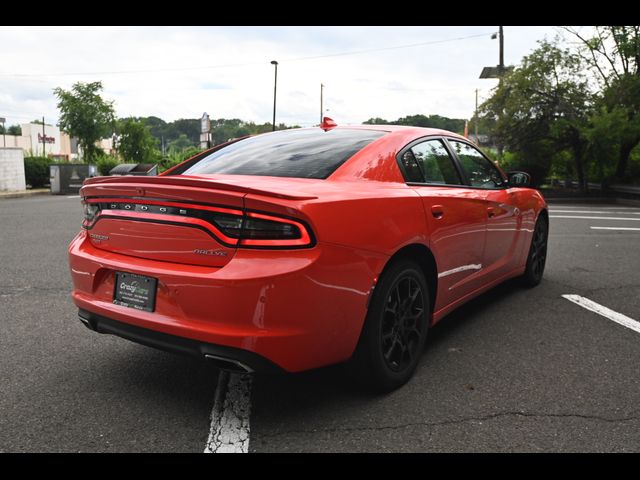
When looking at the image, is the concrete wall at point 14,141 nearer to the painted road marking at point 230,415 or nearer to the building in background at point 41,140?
the building in background at point 41,140

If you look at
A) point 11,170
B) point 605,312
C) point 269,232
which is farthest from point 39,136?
point 269,232

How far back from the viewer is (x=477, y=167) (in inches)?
169

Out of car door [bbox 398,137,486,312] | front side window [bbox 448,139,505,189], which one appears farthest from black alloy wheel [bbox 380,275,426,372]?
front side window [bbox 448,139,505,189]

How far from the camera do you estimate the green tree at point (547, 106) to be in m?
20.5

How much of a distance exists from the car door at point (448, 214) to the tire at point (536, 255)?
1.52 metres

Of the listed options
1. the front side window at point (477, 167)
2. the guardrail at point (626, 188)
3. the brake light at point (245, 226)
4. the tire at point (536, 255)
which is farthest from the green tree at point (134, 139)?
the brake light at point (245, 226)

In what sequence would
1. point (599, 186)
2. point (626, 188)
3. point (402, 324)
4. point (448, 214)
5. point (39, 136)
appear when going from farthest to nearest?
1. point (39, 136)
2. point (599, 186)
3. point (626, 188)
4. point (448, 214)
5. point (402, 324)

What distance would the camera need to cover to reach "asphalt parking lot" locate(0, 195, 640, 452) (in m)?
2.46

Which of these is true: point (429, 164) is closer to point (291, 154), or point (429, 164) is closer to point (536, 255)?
point (291, 154)

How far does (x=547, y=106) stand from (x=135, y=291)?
69.6 feet

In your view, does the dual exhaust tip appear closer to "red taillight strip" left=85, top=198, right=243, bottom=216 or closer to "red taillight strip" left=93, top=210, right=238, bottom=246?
"red taillight strip" left=93, top=210, right=238, bottom=246

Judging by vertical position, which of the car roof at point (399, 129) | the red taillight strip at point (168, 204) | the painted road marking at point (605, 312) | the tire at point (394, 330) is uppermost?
the car roof at point (399, 129)
